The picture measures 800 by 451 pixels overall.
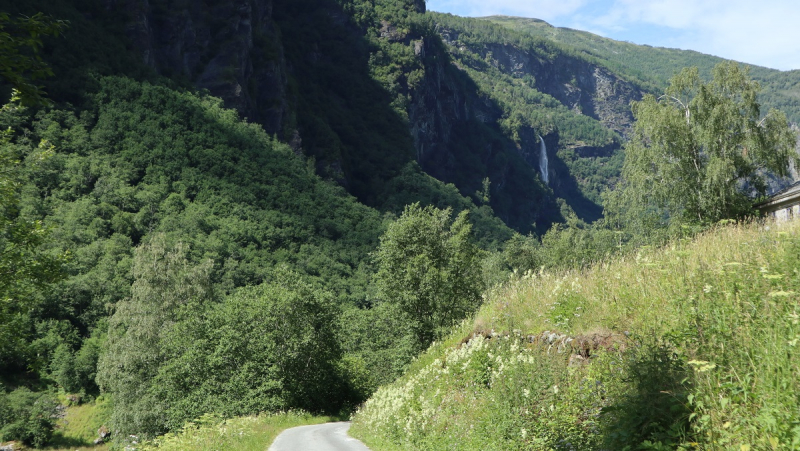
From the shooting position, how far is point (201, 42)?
558 feet

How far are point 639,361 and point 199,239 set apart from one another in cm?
11562

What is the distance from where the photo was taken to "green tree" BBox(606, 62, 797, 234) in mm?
33406

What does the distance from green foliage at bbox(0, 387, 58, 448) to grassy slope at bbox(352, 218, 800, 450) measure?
203 ft

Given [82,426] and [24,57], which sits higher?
[24,57]

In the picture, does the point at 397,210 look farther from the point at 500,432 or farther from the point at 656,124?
the point at 500,432

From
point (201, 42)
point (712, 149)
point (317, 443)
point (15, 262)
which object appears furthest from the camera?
point (201, 42)

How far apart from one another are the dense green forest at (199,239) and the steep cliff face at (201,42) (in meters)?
0.61

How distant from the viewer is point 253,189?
149375 mm

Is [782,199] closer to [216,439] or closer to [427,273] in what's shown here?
[427,273]

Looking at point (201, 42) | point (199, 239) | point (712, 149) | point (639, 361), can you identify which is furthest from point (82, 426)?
point (201, 42)

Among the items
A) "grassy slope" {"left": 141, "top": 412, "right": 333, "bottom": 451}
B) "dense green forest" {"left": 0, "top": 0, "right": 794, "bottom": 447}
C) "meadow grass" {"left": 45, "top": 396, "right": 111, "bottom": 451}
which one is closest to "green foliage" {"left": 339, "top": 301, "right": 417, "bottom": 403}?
"dense green forest" {"left": 0, "top": 0, "right": 794, "bottom": 447}

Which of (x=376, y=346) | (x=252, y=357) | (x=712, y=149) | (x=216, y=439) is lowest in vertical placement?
(x=376, y=346)

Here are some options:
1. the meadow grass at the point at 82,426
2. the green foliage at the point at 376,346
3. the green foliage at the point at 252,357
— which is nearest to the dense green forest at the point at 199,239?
the green foliage at the point at 252,357

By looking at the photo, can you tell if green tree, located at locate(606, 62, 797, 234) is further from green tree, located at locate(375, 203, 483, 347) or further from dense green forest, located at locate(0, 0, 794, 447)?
green tree, located at locate(375, 203, 483, 347)
